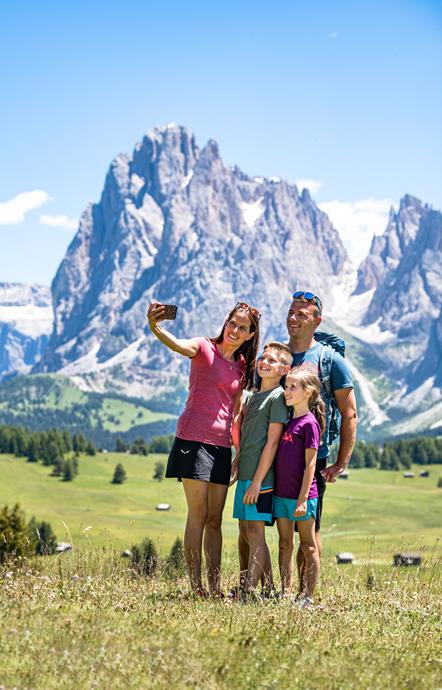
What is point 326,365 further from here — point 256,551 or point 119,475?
point 119,475

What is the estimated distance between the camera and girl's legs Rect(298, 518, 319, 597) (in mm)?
11148

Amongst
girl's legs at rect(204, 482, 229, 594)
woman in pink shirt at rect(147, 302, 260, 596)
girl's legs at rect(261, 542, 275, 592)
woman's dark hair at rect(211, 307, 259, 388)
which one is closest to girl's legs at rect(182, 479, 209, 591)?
woman in pink shirt at rect(147, 302, 260, 596)

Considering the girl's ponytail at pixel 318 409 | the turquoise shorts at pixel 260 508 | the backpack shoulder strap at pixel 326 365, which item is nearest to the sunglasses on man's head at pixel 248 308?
the backpack shoulder strap at pixel 326 365

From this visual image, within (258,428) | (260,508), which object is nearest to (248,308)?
(258,428)

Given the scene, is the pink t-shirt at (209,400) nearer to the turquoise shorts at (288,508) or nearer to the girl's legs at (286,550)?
the turquoise shorts at (288,508)

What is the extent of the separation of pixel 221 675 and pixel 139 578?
5.15 metres

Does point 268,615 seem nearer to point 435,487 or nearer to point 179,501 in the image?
point 179,501

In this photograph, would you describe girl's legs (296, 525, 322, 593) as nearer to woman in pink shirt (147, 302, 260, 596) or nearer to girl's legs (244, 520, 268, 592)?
girl's legs (244, 520, 268, 592)

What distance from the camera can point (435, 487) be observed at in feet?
609

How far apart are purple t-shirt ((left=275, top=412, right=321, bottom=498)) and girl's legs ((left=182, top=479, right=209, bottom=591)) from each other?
1023mm

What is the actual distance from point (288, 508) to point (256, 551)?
0.71 meters

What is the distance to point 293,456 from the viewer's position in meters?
11.1

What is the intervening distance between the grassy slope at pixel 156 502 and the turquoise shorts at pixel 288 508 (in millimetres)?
94296

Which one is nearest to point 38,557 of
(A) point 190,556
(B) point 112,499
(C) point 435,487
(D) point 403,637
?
(A) point 190,556
